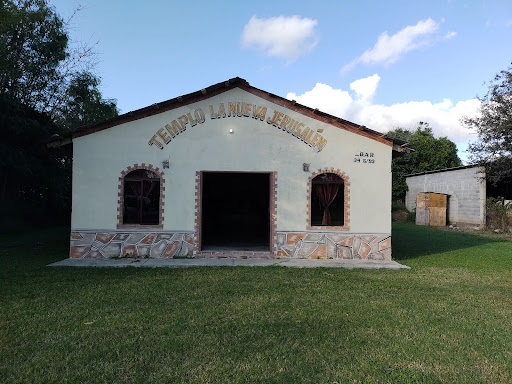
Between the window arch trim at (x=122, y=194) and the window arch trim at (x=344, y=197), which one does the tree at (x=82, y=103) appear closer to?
the window arch trim at (x=122, y=194)

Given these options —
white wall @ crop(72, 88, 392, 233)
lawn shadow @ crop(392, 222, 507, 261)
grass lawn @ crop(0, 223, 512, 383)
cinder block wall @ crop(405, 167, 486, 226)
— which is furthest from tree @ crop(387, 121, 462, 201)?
grass lawn @ crop(0, 223, 512, 383)

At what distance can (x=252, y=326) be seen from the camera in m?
4.66

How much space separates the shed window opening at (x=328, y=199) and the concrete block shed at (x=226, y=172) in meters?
0.03

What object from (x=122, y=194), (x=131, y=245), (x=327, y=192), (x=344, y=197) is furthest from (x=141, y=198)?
(x=344, y=197)

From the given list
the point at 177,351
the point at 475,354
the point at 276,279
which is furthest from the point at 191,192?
the point at 475,354

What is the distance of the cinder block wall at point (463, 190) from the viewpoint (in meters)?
19.2

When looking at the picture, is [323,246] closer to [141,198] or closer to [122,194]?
[141,198]

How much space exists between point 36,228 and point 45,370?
17.4 metres

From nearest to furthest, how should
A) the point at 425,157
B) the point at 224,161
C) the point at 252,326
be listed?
the point at 252,326 → the point at 224,161 → the point at 425,157

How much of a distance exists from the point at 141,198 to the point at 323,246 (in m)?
4.98

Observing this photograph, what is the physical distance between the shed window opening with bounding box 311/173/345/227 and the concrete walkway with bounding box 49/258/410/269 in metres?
1.18

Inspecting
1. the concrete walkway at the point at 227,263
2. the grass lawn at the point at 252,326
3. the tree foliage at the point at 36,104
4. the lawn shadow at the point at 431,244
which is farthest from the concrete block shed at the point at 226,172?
the tree foliage at the point at 36,104

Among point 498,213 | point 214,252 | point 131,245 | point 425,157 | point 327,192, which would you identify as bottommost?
point 214,252

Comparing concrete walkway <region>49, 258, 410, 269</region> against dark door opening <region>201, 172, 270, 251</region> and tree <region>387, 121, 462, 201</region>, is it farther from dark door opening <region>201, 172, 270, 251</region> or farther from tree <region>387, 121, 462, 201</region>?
tree <region>387, 121, 462, 201</region>
